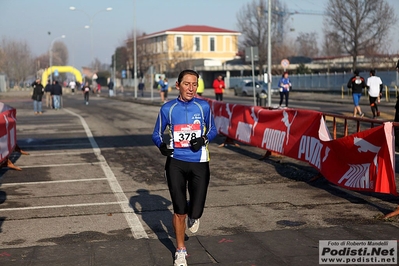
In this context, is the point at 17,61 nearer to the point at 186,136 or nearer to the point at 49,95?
the point at 49,95

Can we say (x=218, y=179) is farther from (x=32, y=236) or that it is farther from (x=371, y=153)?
(x=32, y=236)

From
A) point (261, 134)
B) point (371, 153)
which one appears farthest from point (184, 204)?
point (261, 134)

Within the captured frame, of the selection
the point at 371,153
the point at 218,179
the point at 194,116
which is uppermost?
the point at 194,116

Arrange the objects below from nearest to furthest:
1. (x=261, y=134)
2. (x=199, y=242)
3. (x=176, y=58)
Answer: (x=199, y=242)
(x=261, y=134)
(x=176, y=58)

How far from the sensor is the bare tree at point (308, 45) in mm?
146625

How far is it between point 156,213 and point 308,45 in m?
146

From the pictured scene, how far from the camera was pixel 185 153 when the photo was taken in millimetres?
6188

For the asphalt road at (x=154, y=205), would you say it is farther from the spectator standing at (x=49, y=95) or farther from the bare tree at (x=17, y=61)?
the bare tree at (x=17, y=61)

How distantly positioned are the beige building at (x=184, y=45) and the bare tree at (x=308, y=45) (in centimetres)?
2786

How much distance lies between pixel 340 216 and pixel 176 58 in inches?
3989

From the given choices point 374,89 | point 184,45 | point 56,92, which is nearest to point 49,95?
point 56,92

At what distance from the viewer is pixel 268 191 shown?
33.8 feet

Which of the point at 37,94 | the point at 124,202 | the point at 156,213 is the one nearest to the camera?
the point at 156,213

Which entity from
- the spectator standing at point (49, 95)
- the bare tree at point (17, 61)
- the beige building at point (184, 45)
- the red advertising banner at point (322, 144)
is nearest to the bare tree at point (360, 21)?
the spectator standing at point (49, 95)
